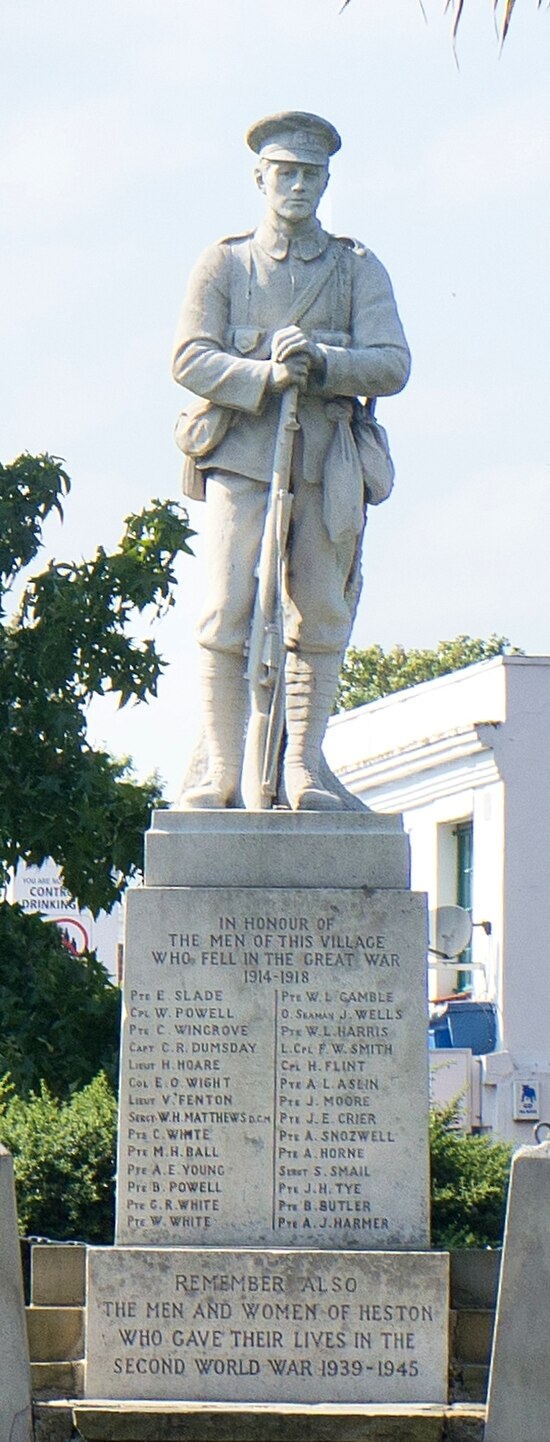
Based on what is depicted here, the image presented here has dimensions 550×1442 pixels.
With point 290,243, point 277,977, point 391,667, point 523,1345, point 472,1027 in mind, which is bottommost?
point 523,1345

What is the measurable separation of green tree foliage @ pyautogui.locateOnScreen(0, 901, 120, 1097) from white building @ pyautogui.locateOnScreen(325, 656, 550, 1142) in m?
11.5

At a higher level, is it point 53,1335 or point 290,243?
point 290,243

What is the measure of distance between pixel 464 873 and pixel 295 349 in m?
23.2

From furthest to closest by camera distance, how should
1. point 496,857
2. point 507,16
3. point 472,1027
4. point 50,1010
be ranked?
point 496,857, point 472,1027, point 50,1010, point 507,16

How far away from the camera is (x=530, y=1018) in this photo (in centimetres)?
3212

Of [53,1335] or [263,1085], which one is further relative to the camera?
[53,1335]

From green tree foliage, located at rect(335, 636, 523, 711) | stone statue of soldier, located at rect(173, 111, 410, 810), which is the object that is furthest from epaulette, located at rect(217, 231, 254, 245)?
green tree foliage, located at rect(335, 636, 523, 711)

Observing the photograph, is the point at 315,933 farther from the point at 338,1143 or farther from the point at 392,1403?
the point at 392,1403

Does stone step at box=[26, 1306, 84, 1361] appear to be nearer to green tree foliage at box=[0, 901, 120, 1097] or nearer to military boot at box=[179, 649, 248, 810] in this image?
military boot at box=[179, 649, 248, 810]

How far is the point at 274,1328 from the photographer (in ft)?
34.2

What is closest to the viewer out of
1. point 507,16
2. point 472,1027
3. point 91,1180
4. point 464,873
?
point 507,16

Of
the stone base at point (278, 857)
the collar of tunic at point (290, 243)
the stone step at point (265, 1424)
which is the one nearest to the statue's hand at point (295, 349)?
the collar of tunic at point (290, 243)

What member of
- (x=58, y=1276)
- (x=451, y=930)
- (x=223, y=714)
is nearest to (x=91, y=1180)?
(x=58, y=1276)

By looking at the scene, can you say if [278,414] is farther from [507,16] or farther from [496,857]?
[496,857]
